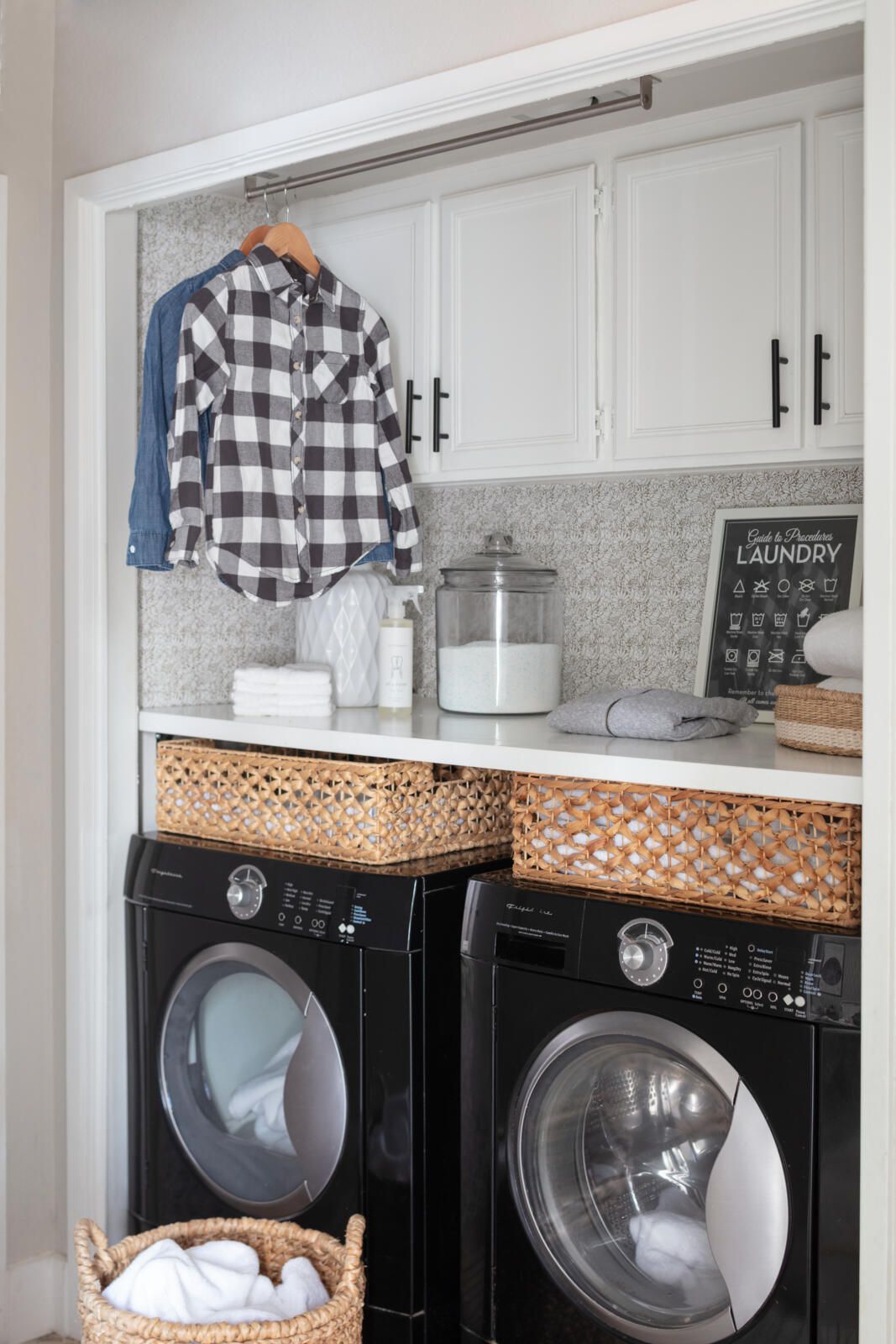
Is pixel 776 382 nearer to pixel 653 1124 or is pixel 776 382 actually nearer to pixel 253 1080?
pixel 653 1124


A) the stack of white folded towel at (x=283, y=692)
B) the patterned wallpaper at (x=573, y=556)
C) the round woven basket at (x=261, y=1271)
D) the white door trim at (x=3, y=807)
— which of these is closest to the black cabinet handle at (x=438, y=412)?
the patterned wallpaper at (x=573, y=556)

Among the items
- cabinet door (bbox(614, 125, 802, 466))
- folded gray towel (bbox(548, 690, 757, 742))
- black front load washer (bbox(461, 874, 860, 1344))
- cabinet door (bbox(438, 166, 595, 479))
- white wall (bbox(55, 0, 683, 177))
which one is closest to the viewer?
black front load washer (bbox(461, 874, 860, 1344))

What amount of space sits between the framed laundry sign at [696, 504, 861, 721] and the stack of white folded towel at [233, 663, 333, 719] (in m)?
0.70

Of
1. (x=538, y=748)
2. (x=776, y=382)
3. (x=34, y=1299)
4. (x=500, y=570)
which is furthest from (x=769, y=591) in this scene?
(x=34, y=1299)

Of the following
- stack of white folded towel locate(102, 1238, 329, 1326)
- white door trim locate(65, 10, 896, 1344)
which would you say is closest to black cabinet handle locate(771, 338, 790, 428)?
white door trim locate(65, 10, 896, 1344)

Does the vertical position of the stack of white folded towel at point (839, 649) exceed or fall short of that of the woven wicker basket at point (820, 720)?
it exceeds it

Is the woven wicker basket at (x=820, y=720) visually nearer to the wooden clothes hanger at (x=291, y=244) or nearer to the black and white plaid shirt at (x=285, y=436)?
the black and white plaid shirt at (x=285, y=436)

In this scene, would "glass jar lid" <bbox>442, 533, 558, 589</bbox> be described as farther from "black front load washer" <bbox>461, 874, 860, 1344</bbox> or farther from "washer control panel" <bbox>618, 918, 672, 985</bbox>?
"washer control panel" <bbox>618, 918, 672, 985</bbox>

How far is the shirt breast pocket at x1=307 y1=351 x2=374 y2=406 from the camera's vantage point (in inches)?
98.4

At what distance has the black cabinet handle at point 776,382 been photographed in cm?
208

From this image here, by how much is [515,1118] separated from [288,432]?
4.30 ft

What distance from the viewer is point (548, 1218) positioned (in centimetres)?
189

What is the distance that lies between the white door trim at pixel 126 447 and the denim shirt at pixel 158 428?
85mm

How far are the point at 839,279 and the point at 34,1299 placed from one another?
7.68 ft
